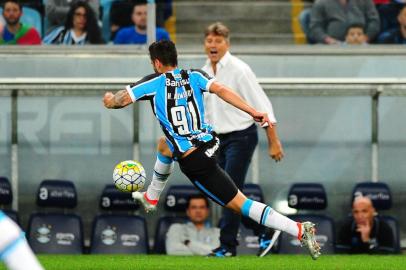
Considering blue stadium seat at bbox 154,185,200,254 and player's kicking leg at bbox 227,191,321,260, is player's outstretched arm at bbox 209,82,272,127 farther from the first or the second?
blue stadium seat at bbox 154,185,200,254

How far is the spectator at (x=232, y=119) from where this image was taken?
496 inches

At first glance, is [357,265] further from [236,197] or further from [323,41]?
[323,41]

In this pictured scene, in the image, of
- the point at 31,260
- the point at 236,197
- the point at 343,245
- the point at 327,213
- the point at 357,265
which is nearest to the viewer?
the point at 31,260

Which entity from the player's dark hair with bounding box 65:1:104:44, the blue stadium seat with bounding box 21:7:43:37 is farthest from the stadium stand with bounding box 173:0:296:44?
the blue stadium seat with bounding box 21:7:43:37

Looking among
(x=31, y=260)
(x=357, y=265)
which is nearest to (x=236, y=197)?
(x=357, y=265)

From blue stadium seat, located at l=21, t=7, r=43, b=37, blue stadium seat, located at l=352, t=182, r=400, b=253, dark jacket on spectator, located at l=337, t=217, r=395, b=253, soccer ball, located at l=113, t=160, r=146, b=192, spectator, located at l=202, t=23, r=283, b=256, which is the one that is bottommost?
dark jacket on spectator, located at l=337, t=217, r=395, b=253

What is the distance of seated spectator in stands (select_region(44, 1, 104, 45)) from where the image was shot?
15648mm

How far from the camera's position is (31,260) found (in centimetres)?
691

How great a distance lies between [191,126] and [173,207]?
5.37 m

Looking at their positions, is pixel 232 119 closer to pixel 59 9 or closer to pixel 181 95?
pixel 181 95

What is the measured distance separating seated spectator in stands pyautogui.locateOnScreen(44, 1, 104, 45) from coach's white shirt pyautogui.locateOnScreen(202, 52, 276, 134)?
3.38 metres

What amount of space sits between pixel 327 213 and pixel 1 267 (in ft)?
20.8

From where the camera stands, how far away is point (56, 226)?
52.5ft

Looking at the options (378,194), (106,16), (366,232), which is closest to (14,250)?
(366,232)
